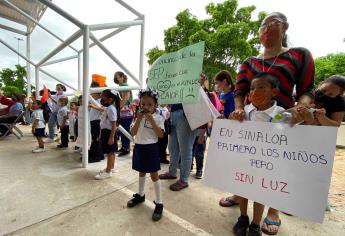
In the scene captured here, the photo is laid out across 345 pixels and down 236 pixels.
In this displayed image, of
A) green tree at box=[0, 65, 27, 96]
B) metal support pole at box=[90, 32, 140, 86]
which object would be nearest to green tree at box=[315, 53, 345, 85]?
metal support pole at box=[90, 32, 140, 86]

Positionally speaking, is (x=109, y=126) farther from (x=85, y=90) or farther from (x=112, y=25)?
(x=112, y=25)

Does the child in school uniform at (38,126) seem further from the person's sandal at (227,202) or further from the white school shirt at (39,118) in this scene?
the person's sandal at (227,202)

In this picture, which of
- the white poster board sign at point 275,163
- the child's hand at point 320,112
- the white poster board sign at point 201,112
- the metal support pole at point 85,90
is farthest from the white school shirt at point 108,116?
the child's hand at point 320,112

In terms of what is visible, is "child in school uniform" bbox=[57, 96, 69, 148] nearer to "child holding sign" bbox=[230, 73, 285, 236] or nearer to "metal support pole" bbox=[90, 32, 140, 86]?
"metal support pole" bbox=[90, 32, 140, 86]

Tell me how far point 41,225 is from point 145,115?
1.31 meters

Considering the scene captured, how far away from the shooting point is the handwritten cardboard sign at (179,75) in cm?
208

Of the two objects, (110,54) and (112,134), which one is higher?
(110,54)

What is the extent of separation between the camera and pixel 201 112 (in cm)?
241

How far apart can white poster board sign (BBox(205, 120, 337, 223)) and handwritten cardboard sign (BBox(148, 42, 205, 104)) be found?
592mm

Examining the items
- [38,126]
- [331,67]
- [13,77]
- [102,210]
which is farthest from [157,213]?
[13,77]

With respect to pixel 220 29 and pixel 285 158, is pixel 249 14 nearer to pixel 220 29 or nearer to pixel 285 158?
pixel 220 29

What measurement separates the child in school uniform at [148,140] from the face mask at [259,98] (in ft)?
3.11

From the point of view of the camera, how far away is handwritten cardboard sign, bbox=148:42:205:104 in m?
2.08

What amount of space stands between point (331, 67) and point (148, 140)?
1204 inches
